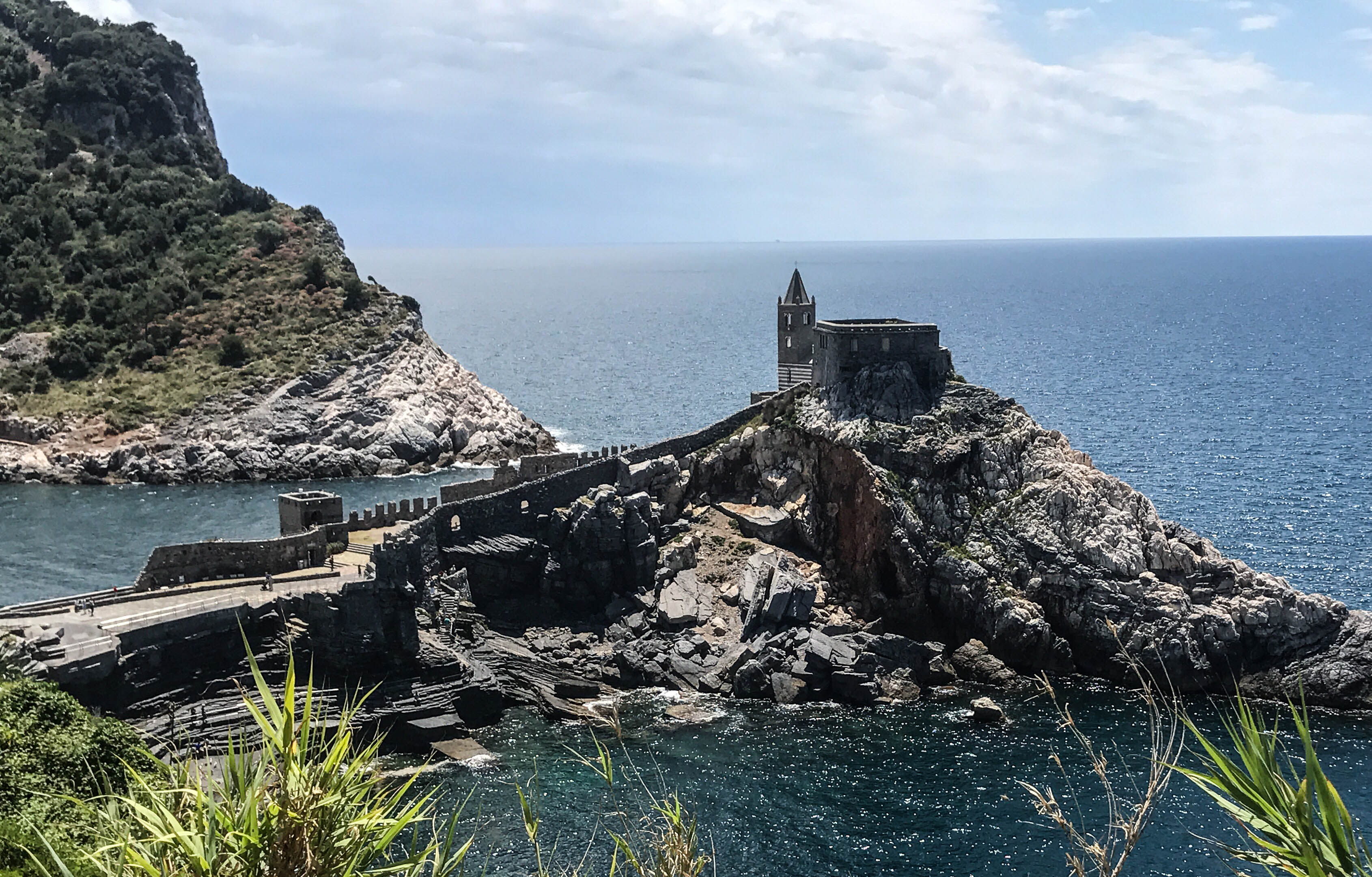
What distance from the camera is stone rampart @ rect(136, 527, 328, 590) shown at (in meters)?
47.2

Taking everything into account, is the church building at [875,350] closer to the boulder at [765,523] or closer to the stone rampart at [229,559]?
the boulder at [765,523]

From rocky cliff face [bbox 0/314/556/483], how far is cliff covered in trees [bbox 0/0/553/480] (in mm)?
163

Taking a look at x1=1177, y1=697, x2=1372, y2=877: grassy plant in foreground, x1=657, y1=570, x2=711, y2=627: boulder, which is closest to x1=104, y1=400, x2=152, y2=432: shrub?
x1=657, y1=570, x2=711, y2=627: boulder

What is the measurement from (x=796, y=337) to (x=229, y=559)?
31.2 metres

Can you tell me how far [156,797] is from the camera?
13.2 m

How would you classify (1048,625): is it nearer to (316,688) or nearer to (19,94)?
(316,688)

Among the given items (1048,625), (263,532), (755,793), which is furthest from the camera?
(263,532)

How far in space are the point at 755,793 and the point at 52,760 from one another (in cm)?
2026

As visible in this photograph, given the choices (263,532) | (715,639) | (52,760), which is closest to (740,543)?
(715,639)

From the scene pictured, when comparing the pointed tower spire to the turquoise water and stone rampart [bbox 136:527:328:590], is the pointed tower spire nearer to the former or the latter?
the turquoise water

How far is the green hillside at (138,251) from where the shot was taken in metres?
95.5

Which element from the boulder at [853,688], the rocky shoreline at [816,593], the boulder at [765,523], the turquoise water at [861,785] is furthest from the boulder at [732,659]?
the boulder at [765,523]

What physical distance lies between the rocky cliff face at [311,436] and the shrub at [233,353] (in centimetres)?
556

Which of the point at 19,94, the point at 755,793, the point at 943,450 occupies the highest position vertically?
the point at 19,94
